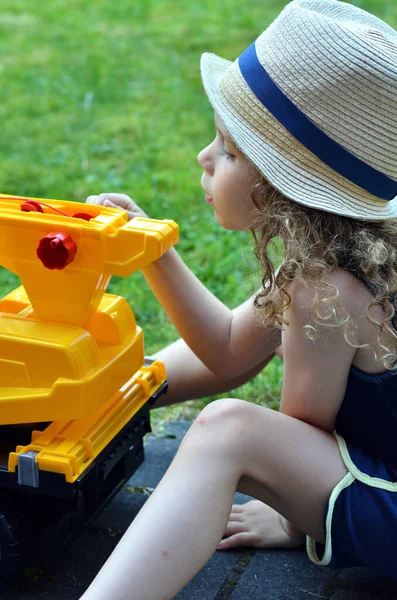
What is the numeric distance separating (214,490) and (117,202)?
0.61 meters

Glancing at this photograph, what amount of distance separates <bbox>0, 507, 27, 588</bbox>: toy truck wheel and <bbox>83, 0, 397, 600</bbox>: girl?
9.5 inches

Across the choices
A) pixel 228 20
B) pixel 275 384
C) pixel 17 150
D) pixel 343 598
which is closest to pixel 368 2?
pixel 228 20

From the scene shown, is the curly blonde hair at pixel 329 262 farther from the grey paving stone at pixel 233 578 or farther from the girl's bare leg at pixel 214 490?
the grey paving stone at pixel 233 578

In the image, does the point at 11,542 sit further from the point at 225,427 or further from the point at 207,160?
the point at 207,160

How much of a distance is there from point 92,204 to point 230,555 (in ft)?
2.40

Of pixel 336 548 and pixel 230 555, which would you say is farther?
pixel 230 555

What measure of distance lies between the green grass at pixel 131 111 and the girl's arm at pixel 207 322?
0.14 m

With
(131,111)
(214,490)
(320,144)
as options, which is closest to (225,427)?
(214,490)

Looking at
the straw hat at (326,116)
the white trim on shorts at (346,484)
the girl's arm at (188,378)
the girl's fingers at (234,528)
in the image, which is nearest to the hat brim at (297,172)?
the straw hat at (326,116)

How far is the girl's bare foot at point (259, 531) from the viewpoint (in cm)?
173

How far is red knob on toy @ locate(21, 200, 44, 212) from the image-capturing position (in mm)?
1516

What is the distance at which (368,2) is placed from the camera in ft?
17.6

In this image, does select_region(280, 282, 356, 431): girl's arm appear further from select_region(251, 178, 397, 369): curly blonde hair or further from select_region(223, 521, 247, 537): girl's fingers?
select_region(223, 521, 247, 537): girl's fingers

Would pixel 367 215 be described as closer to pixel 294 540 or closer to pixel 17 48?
pixel 294 540
